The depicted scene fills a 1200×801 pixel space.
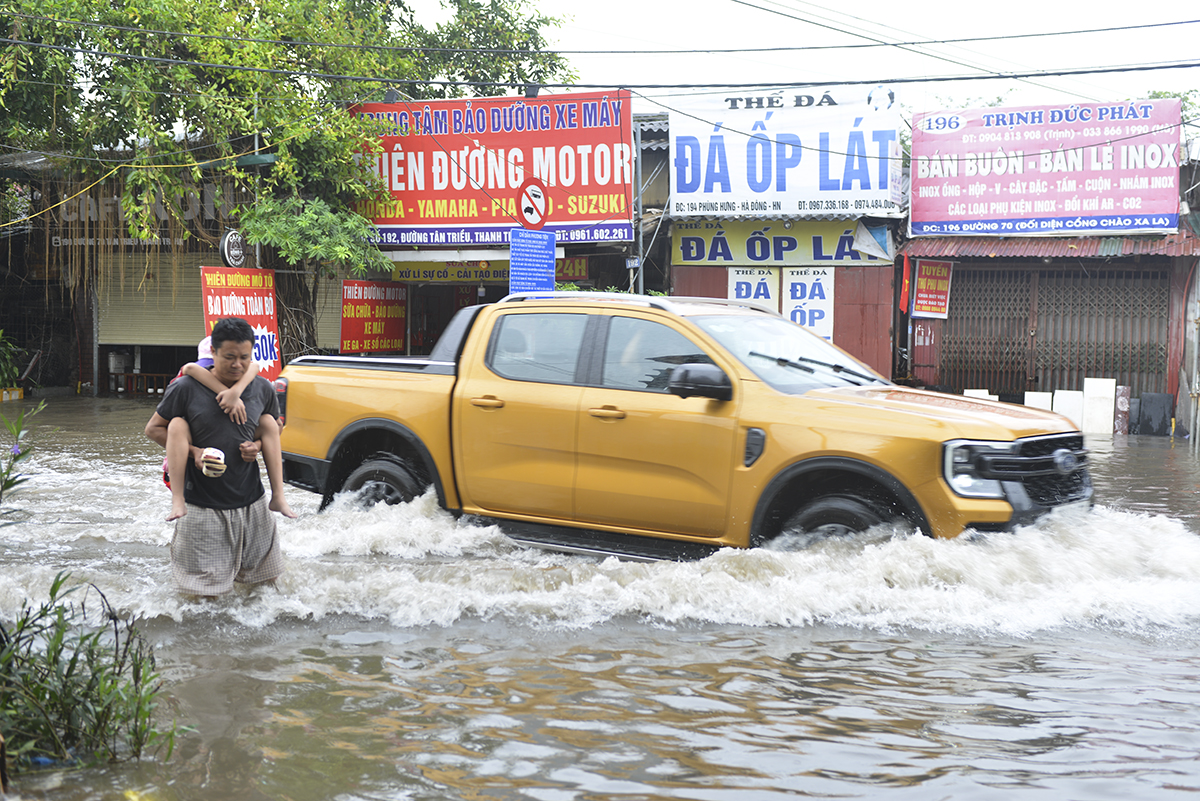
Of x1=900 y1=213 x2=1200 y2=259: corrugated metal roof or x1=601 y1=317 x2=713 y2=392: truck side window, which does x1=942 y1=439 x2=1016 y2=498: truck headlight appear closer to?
x1=601 y1=317 x2=713 y2=392: truck side window

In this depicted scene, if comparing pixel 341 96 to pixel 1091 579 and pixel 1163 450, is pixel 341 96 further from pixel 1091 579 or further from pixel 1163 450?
pixel 1091 579


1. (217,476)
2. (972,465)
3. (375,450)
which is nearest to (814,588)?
(972,465)

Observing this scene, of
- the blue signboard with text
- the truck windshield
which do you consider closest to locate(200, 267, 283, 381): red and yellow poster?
the blue signboard with text

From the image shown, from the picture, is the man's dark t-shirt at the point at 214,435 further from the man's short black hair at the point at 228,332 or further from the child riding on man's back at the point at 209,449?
the man's short black hair at the point at 228,332

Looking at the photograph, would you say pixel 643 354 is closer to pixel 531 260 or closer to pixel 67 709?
pixel 67 709

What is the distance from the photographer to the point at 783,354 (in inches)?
254

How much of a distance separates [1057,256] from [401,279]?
11.0 m

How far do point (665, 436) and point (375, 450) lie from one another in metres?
2.44

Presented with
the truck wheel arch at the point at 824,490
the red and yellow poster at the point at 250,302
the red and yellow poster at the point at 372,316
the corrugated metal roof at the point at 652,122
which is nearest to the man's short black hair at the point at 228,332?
the truck wheel arch at the point at 824,490

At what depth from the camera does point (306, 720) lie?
13.5 ft

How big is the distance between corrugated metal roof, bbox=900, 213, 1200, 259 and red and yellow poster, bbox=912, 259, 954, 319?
2.36 ft

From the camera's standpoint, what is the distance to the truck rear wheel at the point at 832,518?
220 inches

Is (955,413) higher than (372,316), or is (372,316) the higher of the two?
(372,316)

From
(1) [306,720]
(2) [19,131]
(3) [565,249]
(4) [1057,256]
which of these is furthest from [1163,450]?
(2) [19,131]
